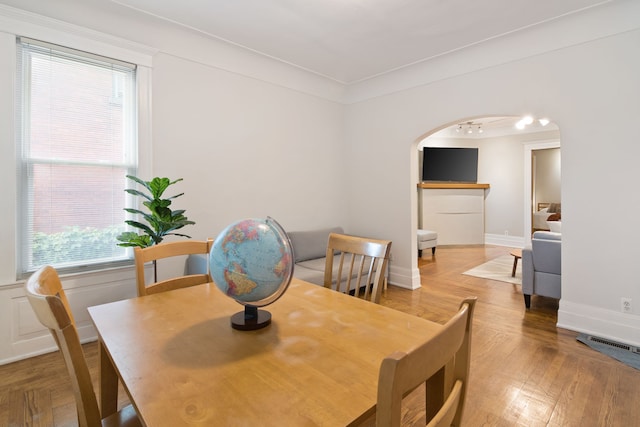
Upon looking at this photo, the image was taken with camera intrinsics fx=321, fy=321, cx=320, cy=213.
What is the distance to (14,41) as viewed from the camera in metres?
2.30

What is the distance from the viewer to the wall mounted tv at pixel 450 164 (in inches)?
286

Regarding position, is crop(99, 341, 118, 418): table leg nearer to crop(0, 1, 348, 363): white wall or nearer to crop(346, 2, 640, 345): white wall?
crop(0, 1, 348, 363): white wall

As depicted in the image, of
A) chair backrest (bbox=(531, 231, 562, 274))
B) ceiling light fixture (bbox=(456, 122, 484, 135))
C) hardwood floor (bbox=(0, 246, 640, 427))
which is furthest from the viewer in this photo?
ceiling light fixture (bbox=(456, 122, 484, 135))

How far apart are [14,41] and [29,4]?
32 centimetres

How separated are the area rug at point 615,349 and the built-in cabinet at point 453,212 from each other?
180 inches

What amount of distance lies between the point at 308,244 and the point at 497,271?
3171mm

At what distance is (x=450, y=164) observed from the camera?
7379mm

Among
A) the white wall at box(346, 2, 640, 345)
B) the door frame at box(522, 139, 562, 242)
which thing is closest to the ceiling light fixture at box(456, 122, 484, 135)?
the door frame at box(522, 139, 562, 242)

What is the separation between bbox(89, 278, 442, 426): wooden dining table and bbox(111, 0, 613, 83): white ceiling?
2439mm

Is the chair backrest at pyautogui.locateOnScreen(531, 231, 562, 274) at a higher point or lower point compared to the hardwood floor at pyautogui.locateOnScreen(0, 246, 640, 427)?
higher

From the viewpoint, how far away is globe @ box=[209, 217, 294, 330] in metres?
1.06

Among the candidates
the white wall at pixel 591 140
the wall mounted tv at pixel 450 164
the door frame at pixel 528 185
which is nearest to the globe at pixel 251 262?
the white wall at pixel 591 140

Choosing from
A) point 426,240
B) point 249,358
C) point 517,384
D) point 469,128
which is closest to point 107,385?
point 249,358

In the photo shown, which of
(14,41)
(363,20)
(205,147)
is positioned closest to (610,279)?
(363,20)
